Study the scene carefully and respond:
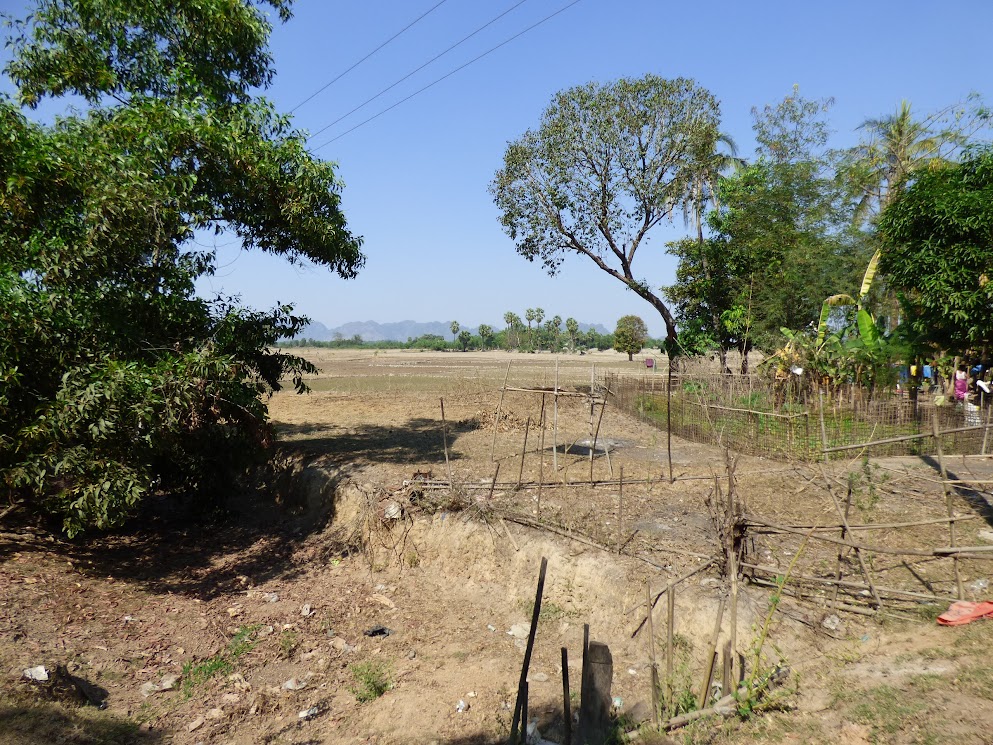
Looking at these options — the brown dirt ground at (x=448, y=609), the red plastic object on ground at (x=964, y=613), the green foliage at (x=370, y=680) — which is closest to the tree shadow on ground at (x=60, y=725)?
the brown dirt ground at (x=448, y=609)

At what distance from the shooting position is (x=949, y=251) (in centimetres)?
1238

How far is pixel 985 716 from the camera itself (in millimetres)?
3922

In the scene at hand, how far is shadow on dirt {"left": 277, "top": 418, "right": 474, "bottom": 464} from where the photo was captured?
12.1 metres

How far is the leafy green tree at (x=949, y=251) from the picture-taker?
12039mm

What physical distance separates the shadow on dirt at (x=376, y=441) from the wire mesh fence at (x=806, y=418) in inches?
187

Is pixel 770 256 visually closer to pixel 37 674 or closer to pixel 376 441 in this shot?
pixel 376 441

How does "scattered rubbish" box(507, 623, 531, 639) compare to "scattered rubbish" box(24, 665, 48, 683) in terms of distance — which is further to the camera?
"scattered rubbish" box(507, 623, 531, 639)

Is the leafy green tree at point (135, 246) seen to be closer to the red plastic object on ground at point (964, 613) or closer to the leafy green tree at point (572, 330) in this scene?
the red plastic object on ground at point (964, 613)

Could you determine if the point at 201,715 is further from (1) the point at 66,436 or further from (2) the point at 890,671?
(2) the point at 890,671

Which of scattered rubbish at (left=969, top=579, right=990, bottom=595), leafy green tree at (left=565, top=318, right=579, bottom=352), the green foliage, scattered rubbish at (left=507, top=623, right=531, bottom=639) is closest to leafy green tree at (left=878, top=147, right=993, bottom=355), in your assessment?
scattered rubbish at (left=969, top=579, right=990, bottom=595)

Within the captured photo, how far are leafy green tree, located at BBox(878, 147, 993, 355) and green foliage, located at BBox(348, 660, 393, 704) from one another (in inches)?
458

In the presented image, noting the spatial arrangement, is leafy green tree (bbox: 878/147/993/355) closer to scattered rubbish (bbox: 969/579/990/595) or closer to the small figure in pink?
the small figure in pink

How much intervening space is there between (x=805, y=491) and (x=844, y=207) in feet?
50.0

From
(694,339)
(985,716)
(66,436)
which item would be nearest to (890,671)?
(985,716)
